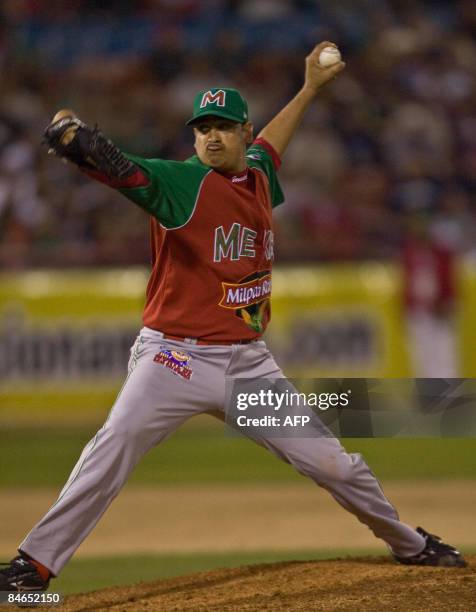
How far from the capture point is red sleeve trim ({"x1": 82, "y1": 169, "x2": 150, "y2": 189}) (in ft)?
13.9

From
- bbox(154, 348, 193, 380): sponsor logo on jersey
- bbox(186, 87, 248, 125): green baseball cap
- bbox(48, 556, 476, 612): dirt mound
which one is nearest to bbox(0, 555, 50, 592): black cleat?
bbox(48, 556, 476, 612): dirt mound

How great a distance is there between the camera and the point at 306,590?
4902 millimetres

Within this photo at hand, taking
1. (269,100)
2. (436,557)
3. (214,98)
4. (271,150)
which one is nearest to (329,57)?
(271,150)

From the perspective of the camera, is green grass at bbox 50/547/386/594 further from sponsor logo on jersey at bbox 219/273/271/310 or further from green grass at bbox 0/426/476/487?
green grass at bbox 0/426/476/487

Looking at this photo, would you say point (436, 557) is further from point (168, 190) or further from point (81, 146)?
point (81, 146)

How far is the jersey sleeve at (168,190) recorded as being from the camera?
4398mm

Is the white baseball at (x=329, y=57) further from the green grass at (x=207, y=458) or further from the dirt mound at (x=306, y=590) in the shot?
the green grass at (x=207, y=458)

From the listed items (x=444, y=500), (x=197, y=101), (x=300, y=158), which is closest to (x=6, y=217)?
(x=300, y=158)

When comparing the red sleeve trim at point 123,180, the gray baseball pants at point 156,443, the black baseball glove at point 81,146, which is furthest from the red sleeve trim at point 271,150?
the black baseball glove at point 81,146

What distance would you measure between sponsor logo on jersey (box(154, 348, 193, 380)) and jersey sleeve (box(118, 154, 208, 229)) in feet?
1.77

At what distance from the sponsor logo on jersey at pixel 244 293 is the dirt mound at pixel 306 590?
4.13 ft

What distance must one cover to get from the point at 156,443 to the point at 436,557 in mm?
1502

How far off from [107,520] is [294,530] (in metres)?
1.48

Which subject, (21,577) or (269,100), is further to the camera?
(269,100)
